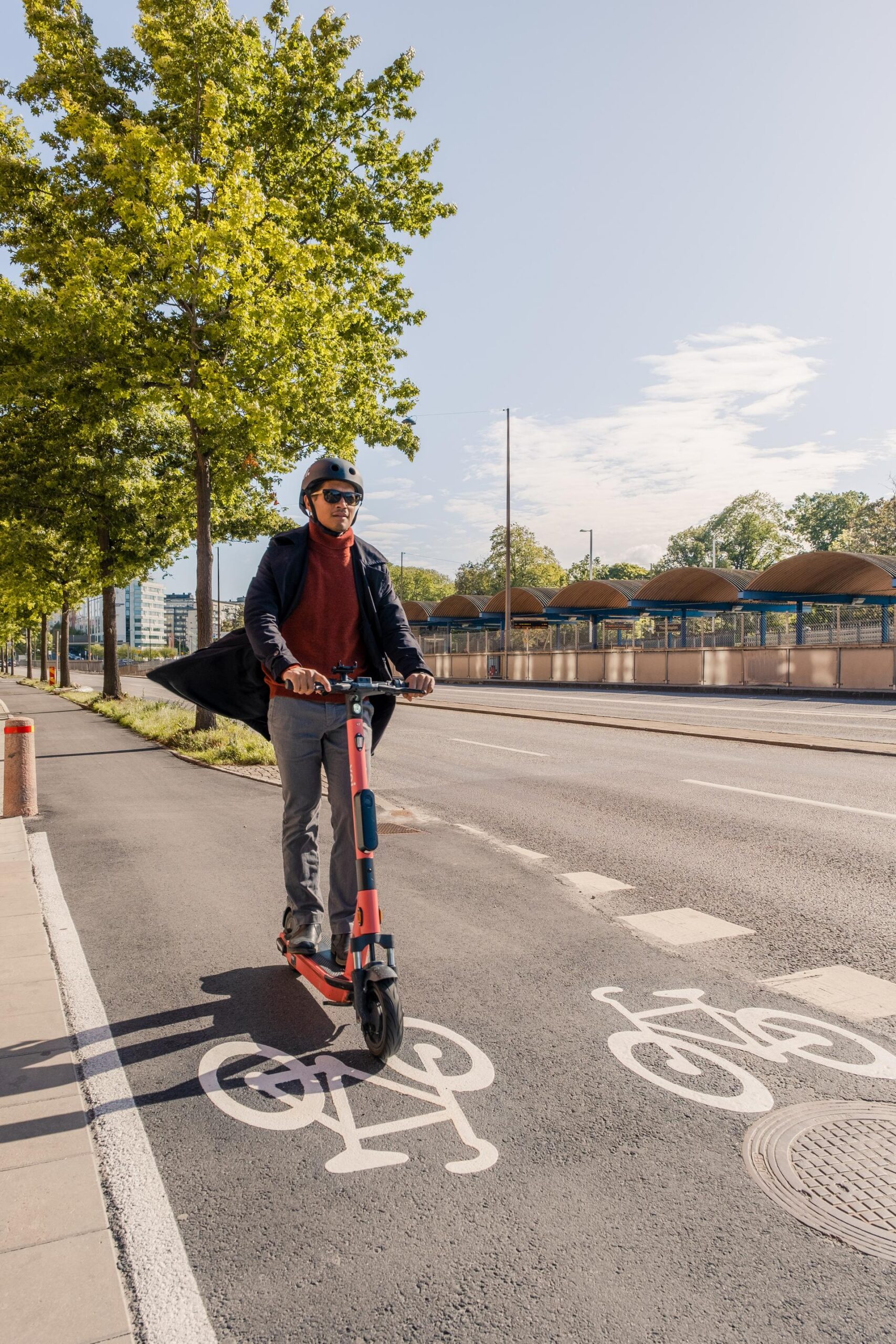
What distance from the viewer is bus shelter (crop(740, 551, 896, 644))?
112 ft

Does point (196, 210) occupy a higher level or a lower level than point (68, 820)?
higher

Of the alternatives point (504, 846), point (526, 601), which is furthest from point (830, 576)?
point (504, 846)

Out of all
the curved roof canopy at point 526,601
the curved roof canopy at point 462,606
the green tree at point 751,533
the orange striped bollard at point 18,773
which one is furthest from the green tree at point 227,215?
the green tree at point 751,533

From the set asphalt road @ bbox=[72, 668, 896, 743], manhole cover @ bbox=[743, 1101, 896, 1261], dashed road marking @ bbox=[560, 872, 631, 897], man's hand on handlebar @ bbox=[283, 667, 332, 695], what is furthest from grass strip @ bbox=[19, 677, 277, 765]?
manhole cover @ bbox=[743, 1101, 896, 1261]

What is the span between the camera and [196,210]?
14711 millimetres

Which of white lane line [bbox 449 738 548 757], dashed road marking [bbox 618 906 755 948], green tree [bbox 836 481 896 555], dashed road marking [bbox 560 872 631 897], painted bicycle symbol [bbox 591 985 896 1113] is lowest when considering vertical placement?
white lane line [bbox 449 738 548 757]

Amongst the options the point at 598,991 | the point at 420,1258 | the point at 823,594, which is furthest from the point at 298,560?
the point at 823,594

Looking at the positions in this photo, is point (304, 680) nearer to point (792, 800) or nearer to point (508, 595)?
point (792, 800)

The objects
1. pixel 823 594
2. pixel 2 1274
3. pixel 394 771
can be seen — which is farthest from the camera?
pixel 823 594

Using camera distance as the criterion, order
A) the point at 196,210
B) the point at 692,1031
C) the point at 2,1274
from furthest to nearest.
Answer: the point at 196,210 → the point at 692,1031 → the point at 2,1274

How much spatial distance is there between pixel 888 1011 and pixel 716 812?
4.60 meters

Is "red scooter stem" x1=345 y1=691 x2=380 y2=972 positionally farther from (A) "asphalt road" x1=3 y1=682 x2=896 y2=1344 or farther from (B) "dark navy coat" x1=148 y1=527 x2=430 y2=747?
(A) "asphalt road" x1=3 y1=682 x2=896 y2=1344

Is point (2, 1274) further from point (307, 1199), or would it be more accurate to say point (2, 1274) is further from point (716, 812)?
point (716, 812)

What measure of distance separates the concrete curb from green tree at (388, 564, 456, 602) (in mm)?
114036
